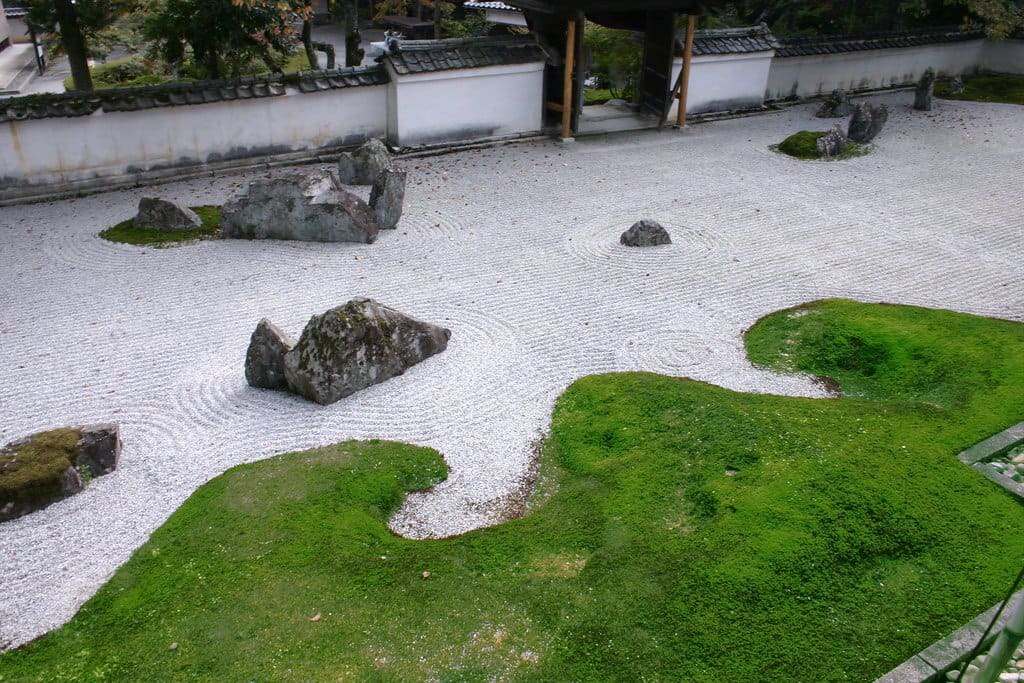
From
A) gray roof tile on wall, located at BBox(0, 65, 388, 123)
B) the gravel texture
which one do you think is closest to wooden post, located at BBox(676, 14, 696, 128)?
the gravel texture

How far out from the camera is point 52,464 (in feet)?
25.7

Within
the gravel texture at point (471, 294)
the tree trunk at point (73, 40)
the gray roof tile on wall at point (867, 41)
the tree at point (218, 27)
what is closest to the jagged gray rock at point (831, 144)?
the gravel texture at point (471, 294)

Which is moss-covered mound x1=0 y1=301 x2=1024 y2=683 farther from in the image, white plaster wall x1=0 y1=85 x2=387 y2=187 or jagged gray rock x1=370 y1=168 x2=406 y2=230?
white plaster wall x1=0 y1=85 x2=387 y2=187

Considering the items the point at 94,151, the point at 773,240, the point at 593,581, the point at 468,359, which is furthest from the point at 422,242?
the point at 593,581

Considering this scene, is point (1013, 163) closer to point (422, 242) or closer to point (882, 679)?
point (422, 242)

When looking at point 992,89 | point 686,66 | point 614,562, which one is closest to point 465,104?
point 686,66

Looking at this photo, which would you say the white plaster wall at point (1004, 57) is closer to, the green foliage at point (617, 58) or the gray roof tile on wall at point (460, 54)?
the green foliage at point (617, 58)

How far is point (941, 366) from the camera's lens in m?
9.92

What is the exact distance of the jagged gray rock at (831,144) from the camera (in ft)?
62.5

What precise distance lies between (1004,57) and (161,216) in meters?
27.4

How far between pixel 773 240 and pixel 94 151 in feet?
43.6

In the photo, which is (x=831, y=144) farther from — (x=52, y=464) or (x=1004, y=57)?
(x=52, y=464)

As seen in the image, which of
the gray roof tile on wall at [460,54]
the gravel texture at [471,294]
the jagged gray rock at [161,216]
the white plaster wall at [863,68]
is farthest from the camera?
the white plaster wall at [863,68]

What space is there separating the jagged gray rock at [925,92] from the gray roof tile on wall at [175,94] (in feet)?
49.7
